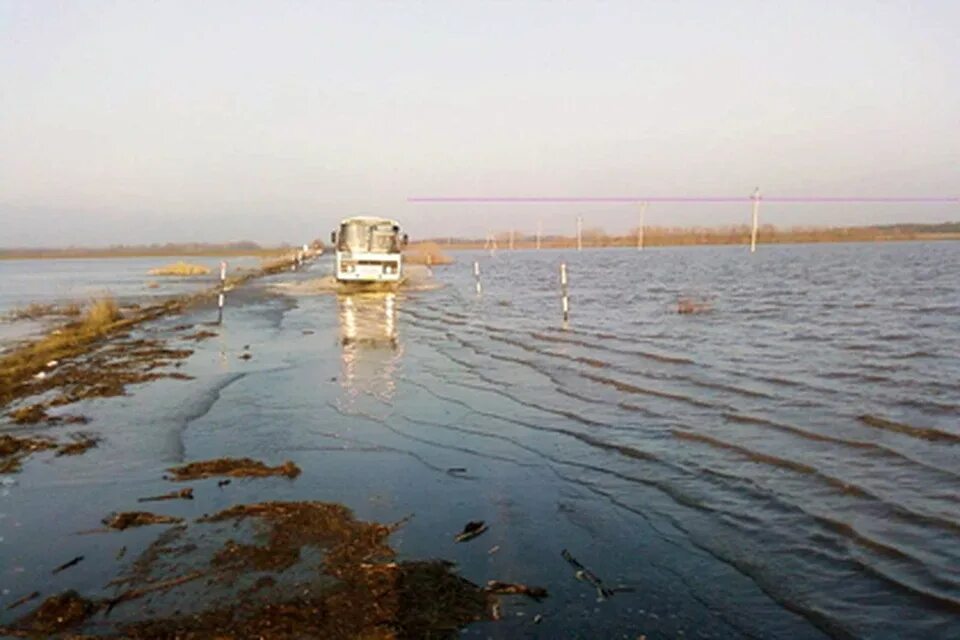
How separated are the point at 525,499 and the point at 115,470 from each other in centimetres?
459

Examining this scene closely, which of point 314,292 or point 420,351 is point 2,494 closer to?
point 420,351

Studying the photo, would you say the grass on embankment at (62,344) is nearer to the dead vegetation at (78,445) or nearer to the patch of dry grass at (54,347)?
→ the patch of dry grass at (54,347)

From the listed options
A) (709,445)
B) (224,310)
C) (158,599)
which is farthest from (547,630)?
(224,310)

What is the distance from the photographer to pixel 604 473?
8305 millimetres

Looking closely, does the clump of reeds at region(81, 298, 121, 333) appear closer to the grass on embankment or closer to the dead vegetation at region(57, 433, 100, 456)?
the grass on embankment

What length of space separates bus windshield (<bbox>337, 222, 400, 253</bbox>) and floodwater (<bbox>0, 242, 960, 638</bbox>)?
1914cm

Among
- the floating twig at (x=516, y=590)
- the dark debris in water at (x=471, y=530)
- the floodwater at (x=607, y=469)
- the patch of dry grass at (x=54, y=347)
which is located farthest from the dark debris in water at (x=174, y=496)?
the patch of dry grass at (x=54, y=347)

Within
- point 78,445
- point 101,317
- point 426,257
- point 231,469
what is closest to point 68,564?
point 231,469

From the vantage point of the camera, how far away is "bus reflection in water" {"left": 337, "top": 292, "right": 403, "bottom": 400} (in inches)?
543

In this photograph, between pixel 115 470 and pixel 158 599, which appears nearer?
pixel 158 599

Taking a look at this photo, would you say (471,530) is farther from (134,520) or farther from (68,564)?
(68,564)

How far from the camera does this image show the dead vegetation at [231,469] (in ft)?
→ 26.5

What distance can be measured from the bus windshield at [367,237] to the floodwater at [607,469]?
1914cm

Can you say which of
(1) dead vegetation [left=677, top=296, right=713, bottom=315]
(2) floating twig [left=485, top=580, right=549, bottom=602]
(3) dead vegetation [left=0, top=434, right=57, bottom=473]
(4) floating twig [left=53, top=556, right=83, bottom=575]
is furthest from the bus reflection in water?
(1) dead vegetation [left=677, top=296, right=713, bottom=315]
